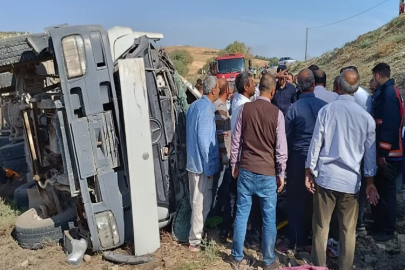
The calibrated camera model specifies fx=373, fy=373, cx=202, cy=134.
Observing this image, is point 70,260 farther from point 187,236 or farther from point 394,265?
point 394,265

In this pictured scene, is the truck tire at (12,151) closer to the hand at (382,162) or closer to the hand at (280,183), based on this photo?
the hand at (280,183)

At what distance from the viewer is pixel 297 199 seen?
3.99 m

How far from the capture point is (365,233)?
4.34 metres

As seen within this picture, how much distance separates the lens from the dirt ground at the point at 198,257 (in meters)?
3.76

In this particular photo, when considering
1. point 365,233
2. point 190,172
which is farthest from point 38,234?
point 365,233

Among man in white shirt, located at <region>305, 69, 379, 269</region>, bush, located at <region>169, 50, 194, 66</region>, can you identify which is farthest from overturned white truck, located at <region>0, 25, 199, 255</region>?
bush, located at <region>169, 50, 194, 66</region>

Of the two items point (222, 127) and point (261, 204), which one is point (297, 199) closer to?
point (261, 204)

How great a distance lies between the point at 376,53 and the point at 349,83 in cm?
1586

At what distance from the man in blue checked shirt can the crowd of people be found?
1cm

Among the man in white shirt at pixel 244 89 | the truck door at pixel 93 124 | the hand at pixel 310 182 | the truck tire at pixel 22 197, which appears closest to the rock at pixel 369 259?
the hand at pixel 310 182

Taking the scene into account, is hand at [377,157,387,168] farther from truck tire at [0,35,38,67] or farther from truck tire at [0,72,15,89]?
truck tire at [0,72,15,89]

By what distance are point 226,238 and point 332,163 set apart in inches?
66.2

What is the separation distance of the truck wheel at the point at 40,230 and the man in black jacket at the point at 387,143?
3.53m

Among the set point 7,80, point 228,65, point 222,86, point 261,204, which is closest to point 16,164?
point 7,80
